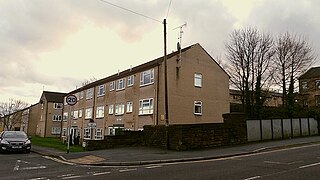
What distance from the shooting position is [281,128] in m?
25.2

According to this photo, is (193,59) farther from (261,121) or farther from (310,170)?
(310,170)

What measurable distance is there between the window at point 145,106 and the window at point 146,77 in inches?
70.1

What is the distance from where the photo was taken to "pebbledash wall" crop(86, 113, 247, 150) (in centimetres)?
1900

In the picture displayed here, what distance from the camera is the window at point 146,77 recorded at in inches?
1268

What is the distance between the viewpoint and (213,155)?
15773mm

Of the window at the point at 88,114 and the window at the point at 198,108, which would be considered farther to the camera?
the window at the point at 88,114

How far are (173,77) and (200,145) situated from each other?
42.0 ft

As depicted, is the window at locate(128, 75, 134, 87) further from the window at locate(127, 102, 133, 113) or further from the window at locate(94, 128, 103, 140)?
the window at locate(94, 128, 103, 140)

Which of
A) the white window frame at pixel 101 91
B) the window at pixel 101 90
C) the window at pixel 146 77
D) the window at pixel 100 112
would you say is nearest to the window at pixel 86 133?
the window at pixel 100 112

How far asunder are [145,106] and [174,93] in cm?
324

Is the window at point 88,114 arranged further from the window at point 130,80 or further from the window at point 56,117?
the window at point 56,117

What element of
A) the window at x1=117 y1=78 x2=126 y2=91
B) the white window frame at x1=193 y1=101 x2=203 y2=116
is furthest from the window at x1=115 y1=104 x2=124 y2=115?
the white window frame at x1=193 y1=101 x2=203 y2=116

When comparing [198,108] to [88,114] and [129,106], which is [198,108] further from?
[88,114]

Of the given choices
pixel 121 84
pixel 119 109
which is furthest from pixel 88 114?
pixel 121 84
